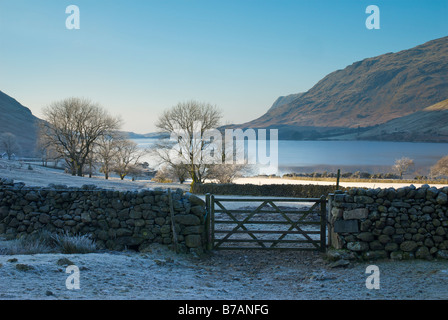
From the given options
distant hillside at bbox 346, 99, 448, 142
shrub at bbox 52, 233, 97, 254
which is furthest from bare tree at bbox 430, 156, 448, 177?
distant hillside at bbox 346, 99, 448, 142

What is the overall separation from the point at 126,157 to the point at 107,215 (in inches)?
Result: 2211

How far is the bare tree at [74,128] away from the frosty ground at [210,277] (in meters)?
44.9

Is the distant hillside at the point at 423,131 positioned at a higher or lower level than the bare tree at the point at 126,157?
higher

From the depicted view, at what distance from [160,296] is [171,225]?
3.94 m

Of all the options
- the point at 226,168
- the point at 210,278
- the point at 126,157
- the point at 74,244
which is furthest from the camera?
the point at 126,157

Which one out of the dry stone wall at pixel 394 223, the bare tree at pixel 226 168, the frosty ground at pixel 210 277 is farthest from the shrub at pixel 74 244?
the bare tree at pixel 226 168

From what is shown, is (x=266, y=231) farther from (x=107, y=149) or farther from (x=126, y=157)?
(x=126, y=157)

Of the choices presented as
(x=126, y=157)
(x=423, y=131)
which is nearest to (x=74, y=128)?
(x=126, y=157)

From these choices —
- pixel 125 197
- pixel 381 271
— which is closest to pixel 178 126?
pixel 125 197

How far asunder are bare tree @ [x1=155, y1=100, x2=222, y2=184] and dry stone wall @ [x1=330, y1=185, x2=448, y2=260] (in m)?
33.9

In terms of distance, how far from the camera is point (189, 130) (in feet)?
148

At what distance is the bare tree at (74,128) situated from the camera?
51375 millimetres

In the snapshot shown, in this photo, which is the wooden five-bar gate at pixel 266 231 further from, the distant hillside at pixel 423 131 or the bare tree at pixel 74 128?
the distant hillside at pixel 423 131
